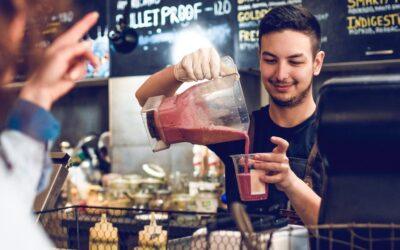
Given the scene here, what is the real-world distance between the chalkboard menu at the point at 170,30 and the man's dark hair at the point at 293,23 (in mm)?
2197

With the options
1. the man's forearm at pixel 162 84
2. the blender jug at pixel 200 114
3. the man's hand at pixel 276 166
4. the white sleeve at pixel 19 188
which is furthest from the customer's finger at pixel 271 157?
the white sleeve at pixel 19 188

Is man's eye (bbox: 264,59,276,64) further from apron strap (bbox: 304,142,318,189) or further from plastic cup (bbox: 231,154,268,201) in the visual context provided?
plastic cup (bbox: 231,154,268,201)

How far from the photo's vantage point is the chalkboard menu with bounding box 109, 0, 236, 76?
4223 mm

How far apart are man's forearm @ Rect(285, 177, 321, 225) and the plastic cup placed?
0.08 m

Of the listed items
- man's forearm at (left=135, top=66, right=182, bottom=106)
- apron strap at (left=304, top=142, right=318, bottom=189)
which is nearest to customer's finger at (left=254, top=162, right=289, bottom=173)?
apron strap at (left=304, top=142, right=318, bottom=189)

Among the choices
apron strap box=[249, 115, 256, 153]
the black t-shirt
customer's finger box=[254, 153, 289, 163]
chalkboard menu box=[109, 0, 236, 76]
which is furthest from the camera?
chalkboard menu box=[109, 0, 236, 76]

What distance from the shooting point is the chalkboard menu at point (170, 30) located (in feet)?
13.9

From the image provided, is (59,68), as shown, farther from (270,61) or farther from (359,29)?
(359,29)

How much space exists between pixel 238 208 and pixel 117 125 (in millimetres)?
4159

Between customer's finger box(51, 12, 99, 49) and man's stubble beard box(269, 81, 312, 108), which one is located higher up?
customer's finger box(51, 12, 99, 49)

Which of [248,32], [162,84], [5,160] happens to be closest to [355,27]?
[248,32]

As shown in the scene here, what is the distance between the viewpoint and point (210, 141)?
1643mm

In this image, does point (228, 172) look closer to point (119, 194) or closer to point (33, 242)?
point (33, 242)

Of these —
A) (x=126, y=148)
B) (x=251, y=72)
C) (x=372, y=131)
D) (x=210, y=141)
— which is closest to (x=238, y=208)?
(x=372, y=131)
